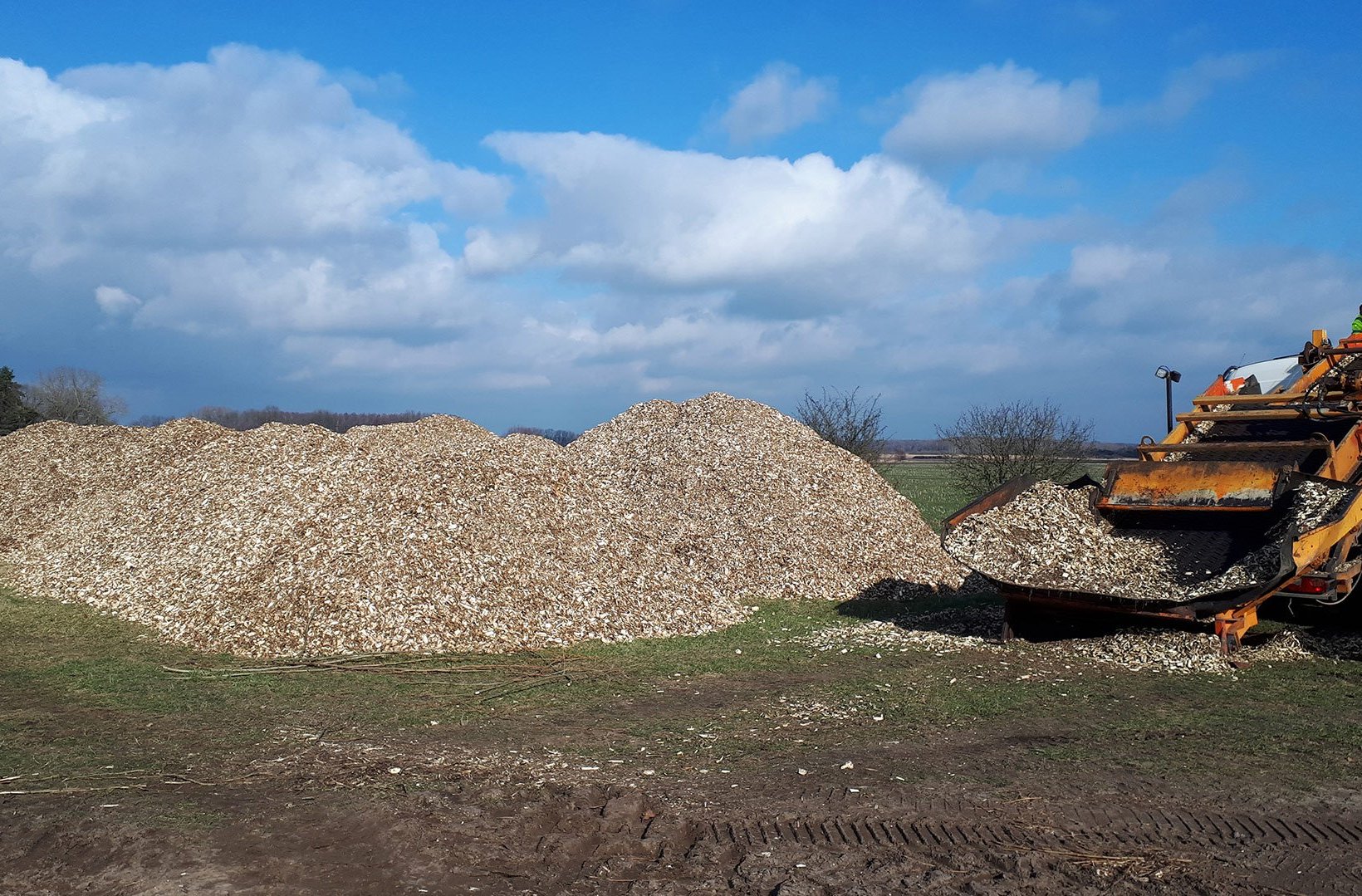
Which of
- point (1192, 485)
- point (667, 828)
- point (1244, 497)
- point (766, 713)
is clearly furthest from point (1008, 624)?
point (667, 828)

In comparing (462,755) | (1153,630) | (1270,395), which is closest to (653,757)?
(462,755)

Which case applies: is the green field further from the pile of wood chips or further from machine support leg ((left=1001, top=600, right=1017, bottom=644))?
machine support leg ((left=1001, top=600, right=1017, bottom=644))

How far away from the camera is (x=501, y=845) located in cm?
491

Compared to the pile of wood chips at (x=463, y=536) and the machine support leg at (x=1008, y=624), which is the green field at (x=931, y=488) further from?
the machine support leg at (x=1008, y=624)

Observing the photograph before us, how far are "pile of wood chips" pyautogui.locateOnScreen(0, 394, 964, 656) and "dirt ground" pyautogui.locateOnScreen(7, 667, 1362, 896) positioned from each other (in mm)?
3928

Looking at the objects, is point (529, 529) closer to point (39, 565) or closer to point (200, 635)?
point (200, 635)

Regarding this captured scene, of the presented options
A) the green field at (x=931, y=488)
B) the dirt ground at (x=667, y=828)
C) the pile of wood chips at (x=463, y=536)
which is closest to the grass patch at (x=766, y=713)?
the dirt ground at (x=667, y=828)

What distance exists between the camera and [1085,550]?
9.39 metres

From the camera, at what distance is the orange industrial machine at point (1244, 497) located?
8.14m

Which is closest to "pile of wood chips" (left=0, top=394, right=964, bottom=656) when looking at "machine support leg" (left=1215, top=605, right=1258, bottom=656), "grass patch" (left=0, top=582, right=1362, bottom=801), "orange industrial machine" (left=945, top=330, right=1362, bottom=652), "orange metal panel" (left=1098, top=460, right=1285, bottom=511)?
"grass patch" (left=0, top=582, right=1362, bottom=801)

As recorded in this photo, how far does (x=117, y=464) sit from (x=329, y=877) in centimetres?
1768

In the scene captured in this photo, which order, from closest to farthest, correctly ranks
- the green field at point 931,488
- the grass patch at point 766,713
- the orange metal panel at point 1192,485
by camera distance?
the grass patch at point 766,713 → the orange metal panel at point 1192,485 → the green field at point 931,488

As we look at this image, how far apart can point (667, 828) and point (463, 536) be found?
260 inches

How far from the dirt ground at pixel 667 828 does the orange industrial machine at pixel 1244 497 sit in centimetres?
280
